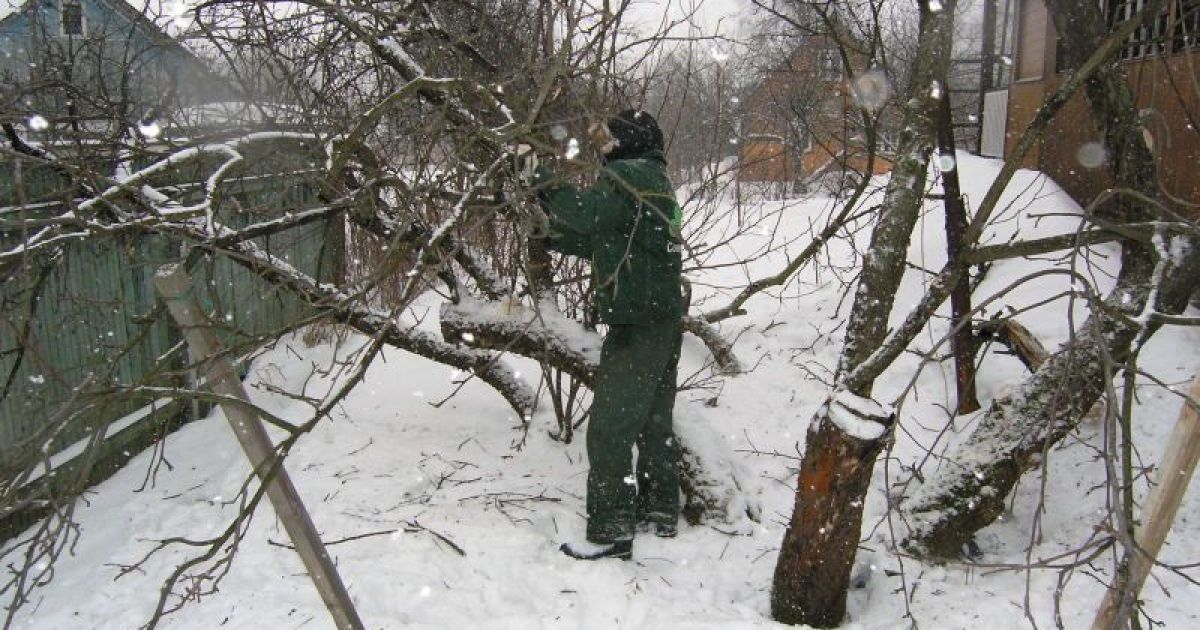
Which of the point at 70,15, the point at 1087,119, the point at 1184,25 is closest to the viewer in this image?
the point at 1184,25

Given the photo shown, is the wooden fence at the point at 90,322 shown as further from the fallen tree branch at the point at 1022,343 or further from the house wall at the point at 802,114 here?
the fallen tree branch at the point at 1022,343

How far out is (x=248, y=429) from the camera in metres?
2.17

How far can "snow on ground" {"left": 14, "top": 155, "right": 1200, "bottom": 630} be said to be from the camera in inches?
117

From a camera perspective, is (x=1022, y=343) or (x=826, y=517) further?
(x=1022, y=343)

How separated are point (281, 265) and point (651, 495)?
76.4 inches

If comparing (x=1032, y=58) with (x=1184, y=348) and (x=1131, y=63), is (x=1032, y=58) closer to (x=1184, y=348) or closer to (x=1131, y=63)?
(x=1131, y=63)

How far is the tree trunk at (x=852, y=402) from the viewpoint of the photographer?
2.78 m

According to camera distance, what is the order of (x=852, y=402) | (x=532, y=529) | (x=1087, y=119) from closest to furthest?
(x=852, y=402) < (x=532, y=529) < (x=1087, y=119)

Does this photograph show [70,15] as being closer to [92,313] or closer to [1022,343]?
[92,313]

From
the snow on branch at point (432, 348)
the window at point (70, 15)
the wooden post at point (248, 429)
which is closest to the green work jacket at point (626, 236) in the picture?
the snow on branch at point (432, 348)

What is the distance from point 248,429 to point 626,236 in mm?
A: 1602

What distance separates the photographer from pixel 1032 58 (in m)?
9.02

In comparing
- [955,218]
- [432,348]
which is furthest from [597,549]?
[955,218]

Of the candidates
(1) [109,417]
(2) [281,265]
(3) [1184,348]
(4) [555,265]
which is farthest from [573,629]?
(3) [1184,348]
